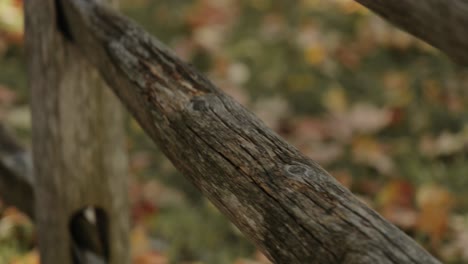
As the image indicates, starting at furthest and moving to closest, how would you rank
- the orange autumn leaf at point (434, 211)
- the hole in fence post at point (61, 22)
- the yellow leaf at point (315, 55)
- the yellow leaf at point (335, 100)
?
the yellow leaf at point (315, 55)
the yellow leaf at point (335, 100)
the orange autumn leaf at point (434, 211)
the hole in fence post at point (61, 22)

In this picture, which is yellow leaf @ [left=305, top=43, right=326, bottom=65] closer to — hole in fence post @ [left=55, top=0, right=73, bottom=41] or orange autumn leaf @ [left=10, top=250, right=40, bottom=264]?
orange autumn leaf @ [left=10, top=250, right=40, bottom=264]

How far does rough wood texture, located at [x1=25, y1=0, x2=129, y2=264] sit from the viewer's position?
1.47 metres

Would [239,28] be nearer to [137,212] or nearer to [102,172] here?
[137,212]

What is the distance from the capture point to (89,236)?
66.4 inches

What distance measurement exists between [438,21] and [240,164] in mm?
341

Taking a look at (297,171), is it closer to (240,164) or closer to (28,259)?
(240,164)


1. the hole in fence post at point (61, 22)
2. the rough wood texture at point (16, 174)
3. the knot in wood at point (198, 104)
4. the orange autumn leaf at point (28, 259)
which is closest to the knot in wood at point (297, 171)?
the knot in wood at point (198, 104)

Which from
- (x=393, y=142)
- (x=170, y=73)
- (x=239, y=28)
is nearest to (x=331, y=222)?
(x=170, y=73)

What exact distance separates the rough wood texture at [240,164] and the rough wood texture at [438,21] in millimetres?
211

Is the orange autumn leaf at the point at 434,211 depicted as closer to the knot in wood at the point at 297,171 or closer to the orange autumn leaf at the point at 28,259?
the orange autumn leaf at the point at 28,259

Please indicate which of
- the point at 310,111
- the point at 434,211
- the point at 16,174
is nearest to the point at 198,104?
the point at 16,174

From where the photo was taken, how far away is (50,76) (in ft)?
4.85

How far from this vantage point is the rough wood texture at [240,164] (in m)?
0.77

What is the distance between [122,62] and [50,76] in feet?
1.19
